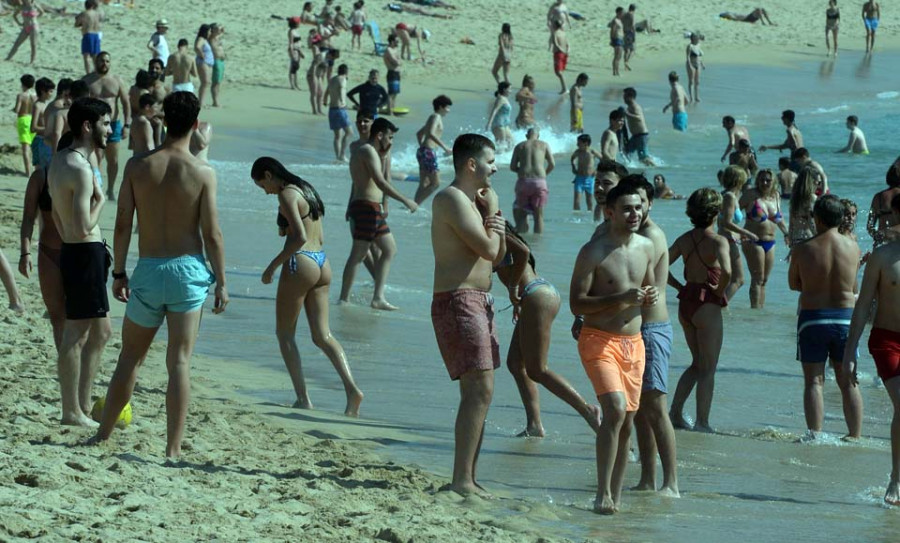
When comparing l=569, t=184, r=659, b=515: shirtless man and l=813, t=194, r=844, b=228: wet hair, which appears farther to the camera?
l=813, t=194, r=844, b=228: wet hair

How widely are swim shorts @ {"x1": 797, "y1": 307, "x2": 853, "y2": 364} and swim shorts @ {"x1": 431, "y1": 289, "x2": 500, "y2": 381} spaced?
2693 millimetres

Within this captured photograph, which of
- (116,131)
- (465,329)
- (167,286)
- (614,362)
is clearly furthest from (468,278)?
(116,131)

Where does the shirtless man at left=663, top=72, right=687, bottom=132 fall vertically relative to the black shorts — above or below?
below

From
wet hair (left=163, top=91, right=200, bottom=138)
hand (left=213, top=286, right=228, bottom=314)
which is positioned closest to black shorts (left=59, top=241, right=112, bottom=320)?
hand (left=213, top=286, right=228, bottom=314)

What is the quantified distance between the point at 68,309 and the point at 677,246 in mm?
3343

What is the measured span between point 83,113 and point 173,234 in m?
0.89

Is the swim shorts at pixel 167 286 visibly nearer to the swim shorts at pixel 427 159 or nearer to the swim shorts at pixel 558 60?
the swim shorts at pixel 427 159

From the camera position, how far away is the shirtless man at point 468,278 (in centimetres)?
570

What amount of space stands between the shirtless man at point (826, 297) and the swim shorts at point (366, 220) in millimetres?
3926

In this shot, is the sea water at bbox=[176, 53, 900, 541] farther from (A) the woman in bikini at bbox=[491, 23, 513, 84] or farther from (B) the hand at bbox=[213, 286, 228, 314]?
(A) the woman in bikini at bbox=[491, 23, 513, 84]

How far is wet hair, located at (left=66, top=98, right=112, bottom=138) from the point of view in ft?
19.9

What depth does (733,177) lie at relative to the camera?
1083 centimetres

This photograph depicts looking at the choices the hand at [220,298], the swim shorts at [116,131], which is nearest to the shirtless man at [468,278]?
the hand at [220,298]

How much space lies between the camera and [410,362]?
9.22 meters
